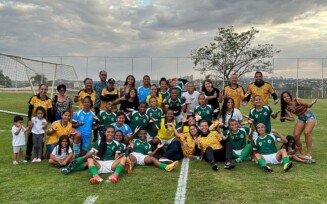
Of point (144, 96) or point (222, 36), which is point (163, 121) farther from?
point (222, 36)

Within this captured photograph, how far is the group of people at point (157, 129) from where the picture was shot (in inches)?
268

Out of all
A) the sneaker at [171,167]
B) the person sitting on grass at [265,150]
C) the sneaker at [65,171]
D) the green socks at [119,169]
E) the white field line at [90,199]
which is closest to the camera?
the white field line at [90,199]

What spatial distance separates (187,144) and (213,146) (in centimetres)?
65

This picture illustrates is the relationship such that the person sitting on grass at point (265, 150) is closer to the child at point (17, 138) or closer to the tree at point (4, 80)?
the child at point (17, 138)

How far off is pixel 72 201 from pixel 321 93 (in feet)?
132

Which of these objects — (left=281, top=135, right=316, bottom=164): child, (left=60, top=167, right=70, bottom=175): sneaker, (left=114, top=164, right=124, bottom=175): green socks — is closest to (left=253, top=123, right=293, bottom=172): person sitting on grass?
(left=281, top=135, right=316, bottom=164): child

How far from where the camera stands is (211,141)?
745 centimetres

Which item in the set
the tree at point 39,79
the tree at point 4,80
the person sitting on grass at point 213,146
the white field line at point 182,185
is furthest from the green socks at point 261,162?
the tree at point 39,79

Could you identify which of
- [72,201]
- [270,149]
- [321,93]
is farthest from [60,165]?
[321,93]

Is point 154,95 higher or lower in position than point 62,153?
higher

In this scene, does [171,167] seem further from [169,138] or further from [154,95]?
[154,95]

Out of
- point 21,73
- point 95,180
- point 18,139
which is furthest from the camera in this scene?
point 21,73

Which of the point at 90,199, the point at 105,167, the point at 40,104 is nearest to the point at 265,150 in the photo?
the point at 105,167

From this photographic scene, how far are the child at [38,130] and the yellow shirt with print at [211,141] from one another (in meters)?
3.61
